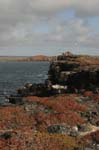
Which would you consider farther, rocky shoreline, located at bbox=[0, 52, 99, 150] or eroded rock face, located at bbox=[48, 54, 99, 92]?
eroded rock face, located at bbox=[48, 54, 99, 92]

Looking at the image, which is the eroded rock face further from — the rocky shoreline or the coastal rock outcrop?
the rocky shoreline

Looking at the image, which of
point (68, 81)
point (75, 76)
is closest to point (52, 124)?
point (75, 76)

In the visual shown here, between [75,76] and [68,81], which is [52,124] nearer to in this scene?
[75,76]

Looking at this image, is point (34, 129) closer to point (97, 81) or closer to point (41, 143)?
point (41, 143)

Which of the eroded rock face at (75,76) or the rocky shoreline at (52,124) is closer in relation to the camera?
the rocky shoreline at (52,124)

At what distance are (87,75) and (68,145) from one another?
126 ft

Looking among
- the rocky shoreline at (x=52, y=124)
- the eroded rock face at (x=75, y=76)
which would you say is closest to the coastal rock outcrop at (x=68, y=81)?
the eroded rock face at (x=75, y=76)

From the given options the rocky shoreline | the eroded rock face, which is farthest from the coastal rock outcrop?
A: the rocky shoreline

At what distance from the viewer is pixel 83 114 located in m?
37.9

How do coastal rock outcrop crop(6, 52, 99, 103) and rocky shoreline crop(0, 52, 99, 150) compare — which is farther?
coastal rock outcrop crop(6, 52, 99, 103)

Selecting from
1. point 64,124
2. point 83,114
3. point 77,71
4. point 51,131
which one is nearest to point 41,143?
point 51,131

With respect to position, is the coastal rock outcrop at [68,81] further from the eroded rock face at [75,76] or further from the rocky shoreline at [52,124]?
the rocky shoreline at [52,124]

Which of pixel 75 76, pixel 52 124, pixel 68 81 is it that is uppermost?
pixel 75 76

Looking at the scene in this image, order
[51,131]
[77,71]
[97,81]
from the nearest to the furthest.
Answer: [51,131]
[97,81]
[77,71]
